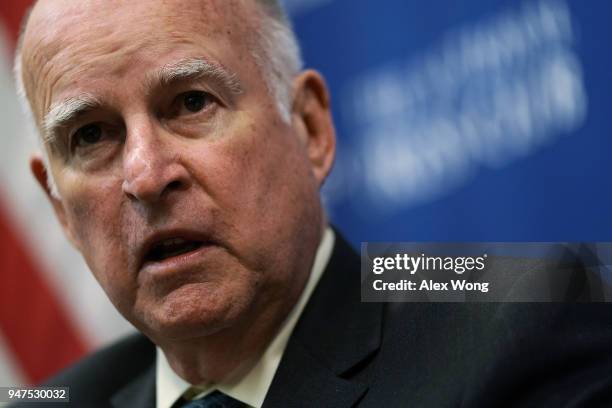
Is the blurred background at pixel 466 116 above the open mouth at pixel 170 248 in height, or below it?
above

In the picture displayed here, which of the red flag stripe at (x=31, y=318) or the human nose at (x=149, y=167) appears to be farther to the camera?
the red flag stripe at (x=31, y=318)

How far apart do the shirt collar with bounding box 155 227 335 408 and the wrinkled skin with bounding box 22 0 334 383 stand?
2cm

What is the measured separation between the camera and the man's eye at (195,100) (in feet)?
5.12

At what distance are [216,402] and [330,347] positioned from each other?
0.86ft

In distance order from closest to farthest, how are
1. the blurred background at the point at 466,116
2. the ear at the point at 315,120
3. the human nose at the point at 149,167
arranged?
the human nose at the point at 149,167 < the ear at the point at 315,120 < the blurred background at the point at 466,116

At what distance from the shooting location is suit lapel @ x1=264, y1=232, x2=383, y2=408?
1.49 metres

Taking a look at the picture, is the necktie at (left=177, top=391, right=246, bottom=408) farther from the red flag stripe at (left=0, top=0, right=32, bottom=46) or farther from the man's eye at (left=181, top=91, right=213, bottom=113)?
the red flag stripe at (left=0, top=0, right=32, bottom=46)

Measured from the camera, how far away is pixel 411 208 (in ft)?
7.55

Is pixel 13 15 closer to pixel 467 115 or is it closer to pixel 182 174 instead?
pixel 467 115

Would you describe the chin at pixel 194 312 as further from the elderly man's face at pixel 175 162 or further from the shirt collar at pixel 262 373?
the shirt collar at pixel 262 373

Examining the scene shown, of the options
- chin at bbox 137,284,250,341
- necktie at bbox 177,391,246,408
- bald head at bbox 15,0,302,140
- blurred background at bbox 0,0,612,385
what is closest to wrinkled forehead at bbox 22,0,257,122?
bald head at bbox 15,0,302,140

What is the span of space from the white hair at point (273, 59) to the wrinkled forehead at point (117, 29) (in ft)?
0.13

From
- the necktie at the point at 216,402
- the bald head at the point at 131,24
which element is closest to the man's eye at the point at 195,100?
the bald head at the point at 131,24

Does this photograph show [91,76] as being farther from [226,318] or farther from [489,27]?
[489,27]
